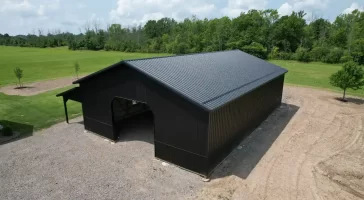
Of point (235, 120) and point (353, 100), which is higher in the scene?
point (235, 120)

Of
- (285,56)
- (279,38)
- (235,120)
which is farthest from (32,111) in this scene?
(279,38)

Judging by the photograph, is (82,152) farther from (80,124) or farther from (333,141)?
(333,141)

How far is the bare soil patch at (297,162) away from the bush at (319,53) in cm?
3732

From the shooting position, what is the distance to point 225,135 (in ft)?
36.7

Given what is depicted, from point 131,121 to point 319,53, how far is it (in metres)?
48.1

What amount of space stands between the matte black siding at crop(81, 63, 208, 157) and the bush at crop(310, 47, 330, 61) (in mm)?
50133

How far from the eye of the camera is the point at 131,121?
644 inches

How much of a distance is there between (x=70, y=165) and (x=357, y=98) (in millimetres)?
24830

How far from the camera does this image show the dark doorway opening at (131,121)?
13.9m

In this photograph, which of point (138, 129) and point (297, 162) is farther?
point (138, 129)

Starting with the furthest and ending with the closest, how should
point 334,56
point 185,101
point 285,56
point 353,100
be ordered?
point 285,56 → point 334,56 → point 353,100 → point 185,101

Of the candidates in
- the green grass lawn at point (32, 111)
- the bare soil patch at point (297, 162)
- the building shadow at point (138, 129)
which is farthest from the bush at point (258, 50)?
the green grass lawn at point (32, 111)

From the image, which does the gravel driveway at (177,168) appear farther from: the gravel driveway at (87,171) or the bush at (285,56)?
the bush at (285,56)

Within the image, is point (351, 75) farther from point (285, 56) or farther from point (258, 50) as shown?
point (285, 56)
